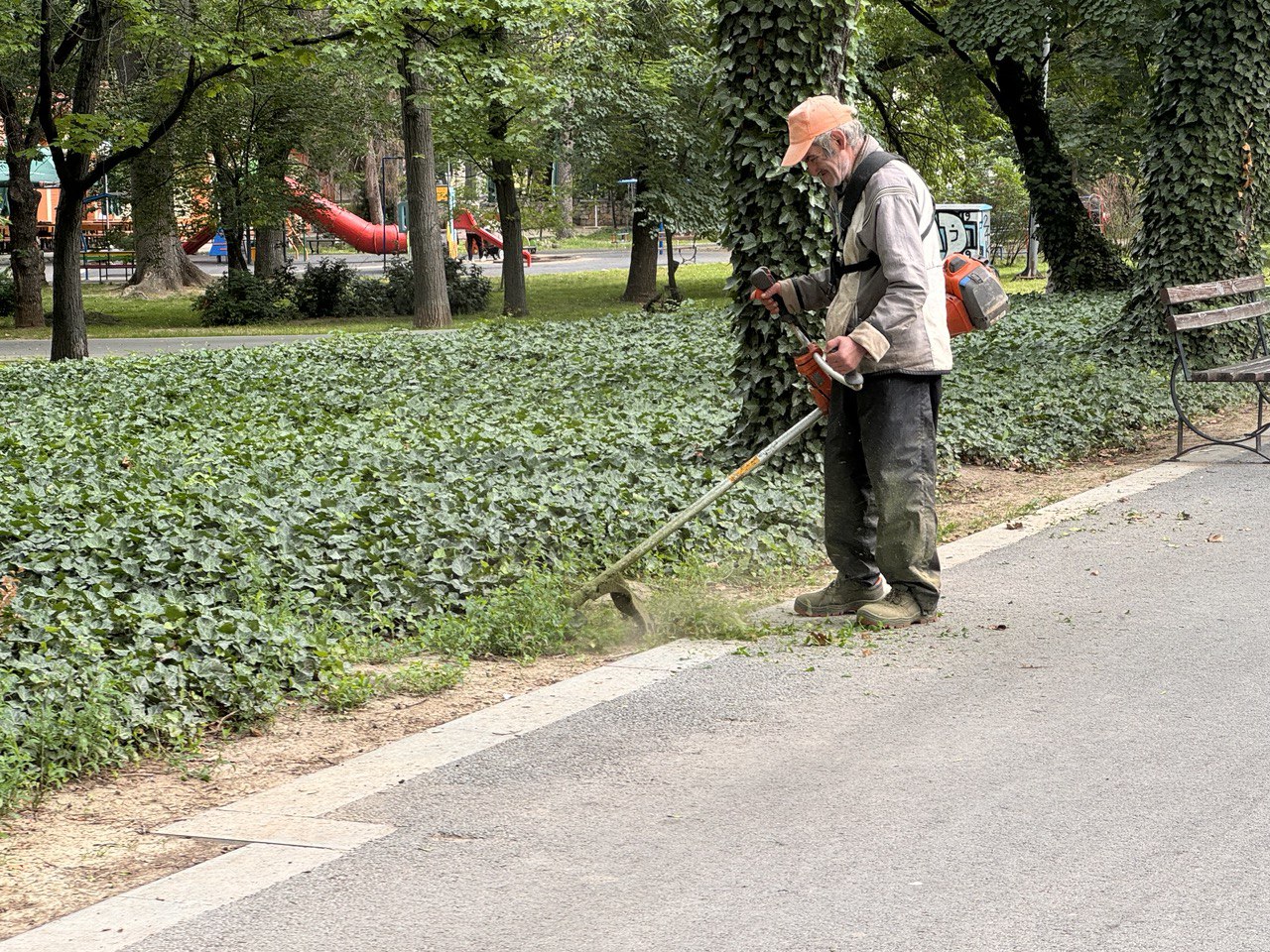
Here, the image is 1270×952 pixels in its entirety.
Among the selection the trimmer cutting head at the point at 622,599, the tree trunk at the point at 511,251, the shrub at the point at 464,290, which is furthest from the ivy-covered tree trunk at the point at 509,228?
the trimmer cutting head at the point at 622,599

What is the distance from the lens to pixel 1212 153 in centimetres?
1366

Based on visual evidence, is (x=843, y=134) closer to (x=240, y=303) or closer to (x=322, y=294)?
(x=240, y=303)

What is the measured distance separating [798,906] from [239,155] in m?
28.6

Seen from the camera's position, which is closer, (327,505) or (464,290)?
(327,505)

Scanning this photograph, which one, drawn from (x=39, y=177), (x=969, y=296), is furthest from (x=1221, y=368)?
(x=39, y=177)

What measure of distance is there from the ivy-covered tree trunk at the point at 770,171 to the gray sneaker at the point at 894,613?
2.76 meters

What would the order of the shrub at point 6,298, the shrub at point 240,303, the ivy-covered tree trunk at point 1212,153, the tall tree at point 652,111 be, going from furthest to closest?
1. the shrub at point 6,298
2. the tall tree at point 652,111
3. the shrub at point 240,303
4. the ivy-covered tree trunk at point 1212,153

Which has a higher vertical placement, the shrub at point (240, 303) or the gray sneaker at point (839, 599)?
the shrub at point (240, 303)

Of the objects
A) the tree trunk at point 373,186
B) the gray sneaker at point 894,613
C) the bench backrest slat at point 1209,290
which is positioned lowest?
the gray sneaker at point 894,613

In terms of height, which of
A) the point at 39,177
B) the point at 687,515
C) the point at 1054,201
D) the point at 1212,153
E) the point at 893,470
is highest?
the point at 39,177

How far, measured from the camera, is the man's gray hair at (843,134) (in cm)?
588

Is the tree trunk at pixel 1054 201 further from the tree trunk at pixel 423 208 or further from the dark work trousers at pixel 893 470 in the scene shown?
the dark work trousers at pixel 893 470

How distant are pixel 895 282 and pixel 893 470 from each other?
75 centimetres

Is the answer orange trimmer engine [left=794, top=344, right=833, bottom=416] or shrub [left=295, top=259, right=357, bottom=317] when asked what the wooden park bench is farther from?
shrub [left=295, top=259, right=357, bottom=317]
